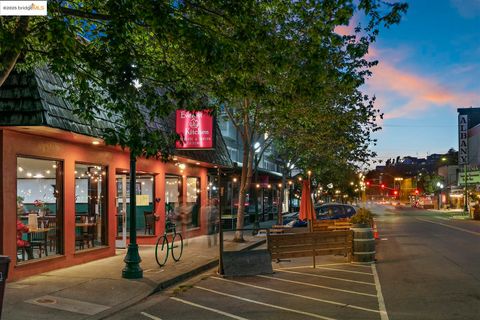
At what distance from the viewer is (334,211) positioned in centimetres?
2750

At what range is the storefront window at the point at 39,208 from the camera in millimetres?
12688

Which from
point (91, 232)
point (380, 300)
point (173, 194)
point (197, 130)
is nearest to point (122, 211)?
point (91, 232)

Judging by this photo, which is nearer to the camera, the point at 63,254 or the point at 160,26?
the point at 160,26

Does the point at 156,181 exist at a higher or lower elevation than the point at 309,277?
higher

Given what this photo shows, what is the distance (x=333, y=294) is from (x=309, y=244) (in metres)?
4.08

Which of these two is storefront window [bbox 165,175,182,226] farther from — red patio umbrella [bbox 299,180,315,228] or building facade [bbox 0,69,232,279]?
red patio umbrella [bbox 299,180,315,228]

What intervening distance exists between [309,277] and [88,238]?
668 centimetres

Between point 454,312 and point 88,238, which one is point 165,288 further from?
point 454,312

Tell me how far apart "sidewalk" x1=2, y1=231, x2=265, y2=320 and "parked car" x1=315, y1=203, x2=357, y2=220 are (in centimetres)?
1275

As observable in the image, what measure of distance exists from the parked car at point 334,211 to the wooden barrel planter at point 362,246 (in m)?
12.2

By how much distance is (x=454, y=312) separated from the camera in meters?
8.45

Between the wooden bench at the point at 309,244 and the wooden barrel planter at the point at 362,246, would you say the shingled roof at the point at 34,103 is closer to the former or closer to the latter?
the wooden bench at the point at 309,244

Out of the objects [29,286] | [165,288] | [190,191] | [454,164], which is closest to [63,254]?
[29,286]

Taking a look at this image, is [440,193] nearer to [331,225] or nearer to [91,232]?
[331,225]
